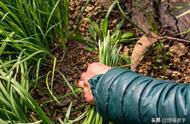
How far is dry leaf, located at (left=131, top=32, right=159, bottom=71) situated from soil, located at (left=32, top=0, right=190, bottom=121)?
2 cm

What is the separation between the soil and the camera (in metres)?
2.24

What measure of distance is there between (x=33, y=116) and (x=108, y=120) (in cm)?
36

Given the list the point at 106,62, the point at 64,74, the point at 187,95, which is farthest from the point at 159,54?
the point at 187,95

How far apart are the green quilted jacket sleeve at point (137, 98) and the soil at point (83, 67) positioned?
272mm

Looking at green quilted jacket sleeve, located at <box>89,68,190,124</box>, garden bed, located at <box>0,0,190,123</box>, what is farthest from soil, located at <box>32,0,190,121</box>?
green quilted jacket sleeve, located at <box>89,68,190,124</box>

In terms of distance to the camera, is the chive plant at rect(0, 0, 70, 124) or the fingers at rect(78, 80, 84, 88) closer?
the chive plant at rect(0, 0, 70, 124)

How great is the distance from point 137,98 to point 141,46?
0.52m

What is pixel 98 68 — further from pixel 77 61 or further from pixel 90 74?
pixel 77 61

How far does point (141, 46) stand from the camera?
7.63 ft

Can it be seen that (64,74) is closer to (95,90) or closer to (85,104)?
(85,104)

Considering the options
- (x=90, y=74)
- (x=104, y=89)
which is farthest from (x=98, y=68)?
(x=104, y=89)

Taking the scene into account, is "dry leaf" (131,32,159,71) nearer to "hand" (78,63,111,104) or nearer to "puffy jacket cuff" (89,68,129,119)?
"hand" (78,63,111,104)

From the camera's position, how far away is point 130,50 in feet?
7.79

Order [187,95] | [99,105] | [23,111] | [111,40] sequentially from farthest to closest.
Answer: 1. [111,40]
2. [23,111]
3. [99,105]
4. [187,95]
